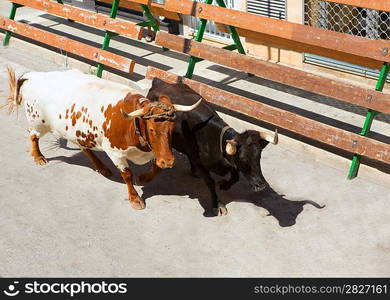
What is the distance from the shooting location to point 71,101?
807 centimetres

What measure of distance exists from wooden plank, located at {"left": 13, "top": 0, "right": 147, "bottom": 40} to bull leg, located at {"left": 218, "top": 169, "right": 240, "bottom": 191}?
10.7 ft

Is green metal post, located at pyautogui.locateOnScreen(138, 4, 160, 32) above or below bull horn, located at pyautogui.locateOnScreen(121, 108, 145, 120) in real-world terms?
above

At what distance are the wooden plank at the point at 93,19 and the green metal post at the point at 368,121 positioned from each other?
3.95 meters

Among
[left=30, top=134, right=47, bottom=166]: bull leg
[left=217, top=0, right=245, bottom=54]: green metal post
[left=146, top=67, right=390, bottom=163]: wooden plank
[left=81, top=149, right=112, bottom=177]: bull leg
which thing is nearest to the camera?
[left=146, top=67, right=390, bottom=163]: wooden plank

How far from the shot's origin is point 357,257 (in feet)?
22.6

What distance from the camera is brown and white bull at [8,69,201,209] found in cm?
720

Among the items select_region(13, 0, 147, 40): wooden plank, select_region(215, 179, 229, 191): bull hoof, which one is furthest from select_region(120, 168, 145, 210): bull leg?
select_region(13, 0, 147, 40): wooden plank

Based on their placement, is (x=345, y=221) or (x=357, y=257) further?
(x=345, y=221)

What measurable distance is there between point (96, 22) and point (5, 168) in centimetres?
326

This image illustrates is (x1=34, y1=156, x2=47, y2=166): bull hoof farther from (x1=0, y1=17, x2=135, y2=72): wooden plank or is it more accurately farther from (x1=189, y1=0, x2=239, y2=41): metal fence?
(x1=189, y1=0, x2=239, y2=41): metal fence

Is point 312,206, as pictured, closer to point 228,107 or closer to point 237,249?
point 237,249

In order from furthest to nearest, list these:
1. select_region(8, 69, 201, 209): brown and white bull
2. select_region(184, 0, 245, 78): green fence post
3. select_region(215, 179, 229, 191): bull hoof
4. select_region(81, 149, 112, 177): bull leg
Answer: select_region(184, 0, 245, 78): green fence post, select_region(81, 149, 112, 177): bull leg, select_region(215, 179, 229, 191): bull hoof, select_region(8, 69, 201, 209): brown and white bull

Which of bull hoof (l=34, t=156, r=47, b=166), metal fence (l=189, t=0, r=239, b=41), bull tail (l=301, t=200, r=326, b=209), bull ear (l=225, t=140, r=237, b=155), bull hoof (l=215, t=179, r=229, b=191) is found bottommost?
bull hoof (l=34, t=156, r=47, b=166)

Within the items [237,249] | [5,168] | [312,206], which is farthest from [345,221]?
[5,168]
